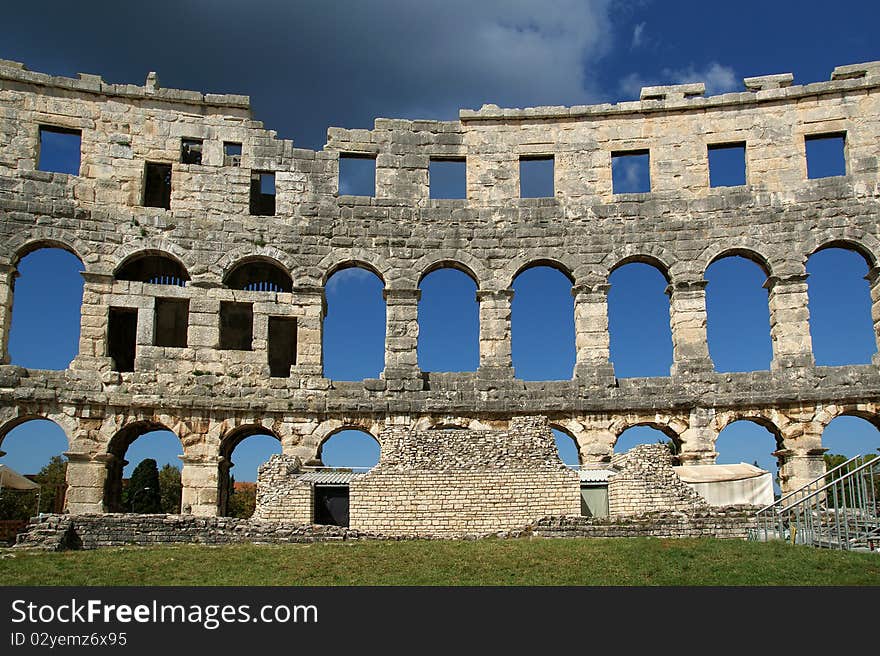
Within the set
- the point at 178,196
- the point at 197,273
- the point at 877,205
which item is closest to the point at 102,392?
the point at 197,273

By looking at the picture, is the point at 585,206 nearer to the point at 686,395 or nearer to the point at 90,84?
the point at 686,395

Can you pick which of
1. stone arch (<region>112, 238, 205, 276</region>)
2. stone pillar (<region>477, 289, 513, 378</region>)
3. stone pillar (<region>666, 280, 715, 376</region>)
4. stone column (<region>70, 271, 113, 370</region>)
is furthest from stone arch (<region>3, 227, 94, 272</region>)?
stone pillar (<region>666, 280, 715, 376</region>)

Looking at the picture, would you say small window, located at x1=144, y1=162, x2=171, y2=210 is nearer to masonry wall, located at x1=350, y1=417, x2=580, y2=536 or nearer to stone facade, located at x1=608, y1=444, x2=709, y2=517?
masonry wall, located at x1=350, y1=417, x2=580, y2=536

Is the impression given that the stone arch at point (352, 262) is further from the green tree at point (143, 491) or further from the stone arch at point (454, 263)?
the green tree at point (143, 491)

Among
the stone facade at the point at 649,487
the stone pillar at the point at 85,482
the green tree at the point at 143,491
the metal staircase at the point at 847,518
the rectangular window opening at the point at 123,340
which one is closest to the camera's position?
the metal staircase at the point at 847,518

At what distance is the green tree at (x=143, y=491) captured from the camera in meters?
33.1

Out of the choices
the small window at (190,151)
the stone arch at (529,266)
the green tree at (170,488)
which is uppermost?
the small window at (190,151)

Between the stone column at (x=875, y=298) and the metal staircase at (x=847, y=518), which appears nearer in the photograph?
the metal staircase at (x=847, y=518)

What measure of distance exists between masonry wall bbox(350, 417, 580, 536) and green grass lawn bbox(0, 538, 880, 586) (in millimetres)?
2980

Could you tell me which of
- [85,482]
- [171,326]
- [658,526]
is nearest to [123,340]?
[171,326]

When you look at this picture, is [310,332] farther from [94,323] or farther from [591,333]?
[591,333]

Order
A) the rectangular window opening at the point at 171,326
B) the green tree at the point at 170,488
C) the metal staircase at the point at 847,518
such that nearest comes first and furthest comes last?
1. the metal staircase at the point at 847,518
2. the rectangular window opening at the point at 171,326
3. the green tree at the point at 170,488

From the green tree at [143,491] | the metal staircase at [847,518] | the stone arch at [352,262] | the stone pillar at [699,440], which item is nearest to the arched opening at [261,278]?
the stone arch at [352,262]

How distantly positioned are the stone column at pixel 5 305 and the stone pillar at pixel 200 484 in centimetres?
512
